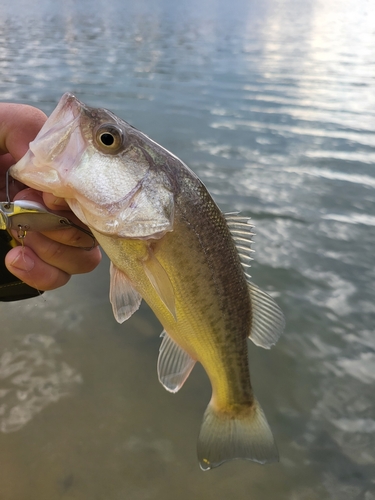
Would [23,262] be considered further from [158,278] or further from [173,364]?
[173,364]

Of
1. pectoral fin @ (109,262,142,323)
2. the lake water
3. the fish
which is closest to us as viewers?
the fish

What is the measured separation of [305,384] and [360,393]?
1.19ft

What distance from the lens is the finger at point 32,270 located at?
1.81 metres

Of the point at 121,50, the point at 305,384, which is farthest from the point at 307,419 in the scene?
the point at 121,50

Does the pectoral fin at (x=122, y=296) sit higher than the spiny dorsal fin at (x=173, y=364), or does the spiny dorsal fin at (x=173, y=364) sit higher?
the pectoral fin at (x=122, y=296)

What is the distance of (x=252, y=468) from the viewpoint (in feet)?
7.31

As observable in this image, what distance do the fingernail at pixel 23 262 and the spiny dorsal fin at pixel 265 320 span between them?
3.49 ft

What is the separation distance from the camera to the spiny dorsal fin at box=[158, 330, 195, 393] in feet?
5.82

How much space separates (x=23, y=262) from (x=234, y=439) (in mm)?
1304

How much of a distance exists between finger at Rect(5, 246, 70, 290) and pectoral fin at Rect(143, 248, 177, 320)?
654 millimetres

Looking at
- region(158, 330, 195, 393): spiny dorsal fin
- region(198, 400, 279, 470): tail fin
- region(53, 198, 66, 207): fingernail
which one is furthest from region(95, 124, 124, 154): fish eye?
region(198, 400, 279, 470): tail fin

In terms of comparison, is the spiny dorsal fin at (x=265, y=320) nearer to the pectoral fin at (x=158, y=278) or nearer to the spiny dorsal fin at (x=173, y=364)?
the spiny dorsal fin at (x=173, y=364)

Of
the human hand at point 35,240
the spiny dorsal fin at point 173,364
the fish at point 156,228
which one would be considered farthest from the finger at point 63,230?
the spiny dorsal fin at point 173,364

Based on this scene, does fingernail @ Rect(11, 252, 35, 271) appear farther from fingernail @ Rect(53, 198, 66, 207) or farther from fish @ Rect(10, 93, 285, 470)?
fish @ Rect(10, 93, 285, 470)
